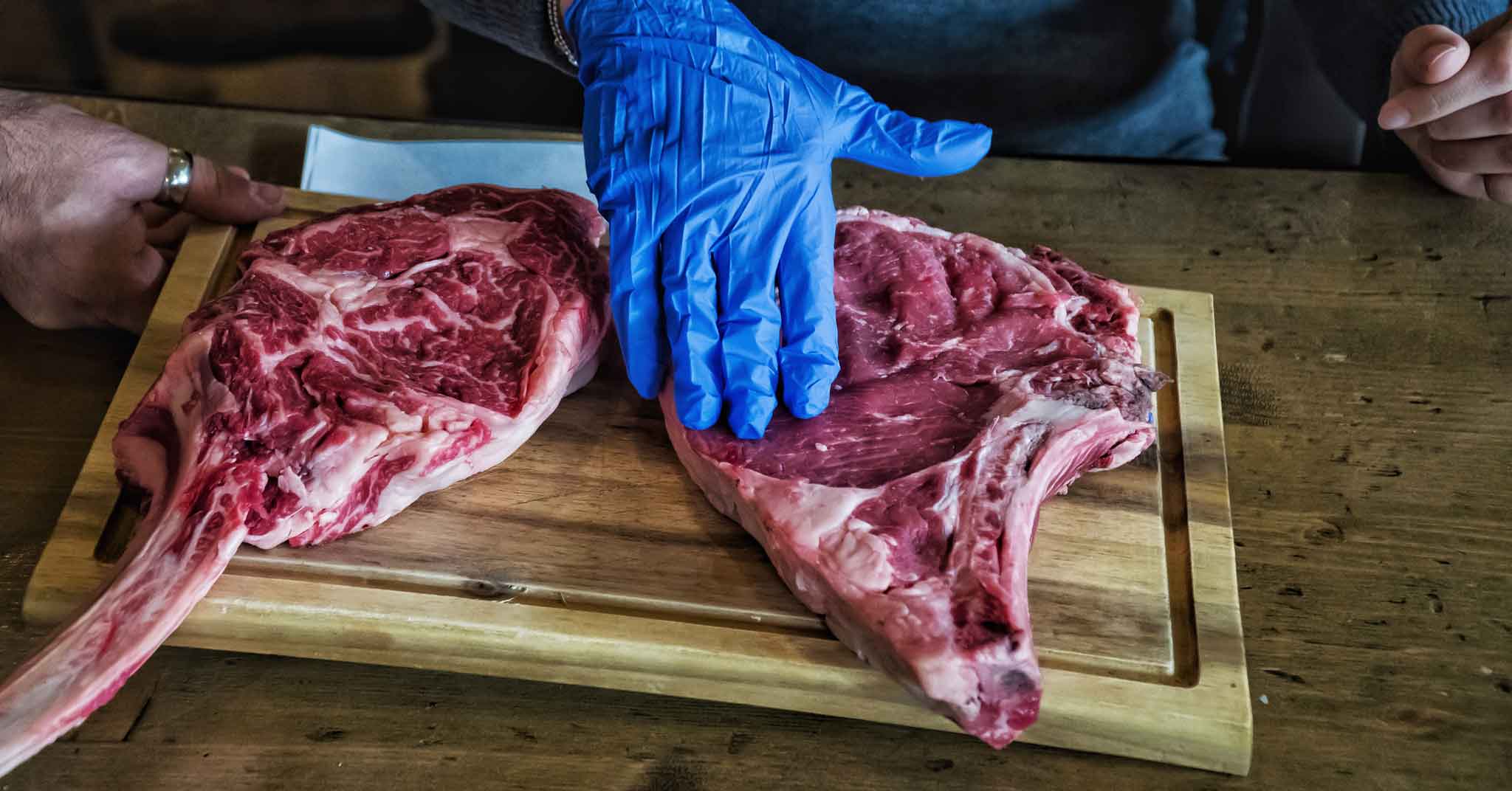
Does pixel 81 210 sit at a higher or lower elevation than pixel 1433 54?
lower

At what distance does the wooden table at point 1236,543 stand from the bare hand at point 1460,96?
9.3 inches

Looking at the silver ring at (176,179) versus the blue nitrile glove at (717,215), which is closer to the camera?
the blue nitrile glove at (717,215)

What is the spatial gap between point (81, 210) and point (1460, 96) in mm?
3664

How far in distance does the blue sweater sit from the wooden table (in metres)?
0.26

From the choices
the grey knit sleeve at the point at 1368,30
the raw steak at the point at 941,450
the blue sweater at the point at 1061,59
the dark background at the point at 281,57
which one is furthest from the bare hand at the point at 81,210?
the grey knit sleeve at the point at 1368,30

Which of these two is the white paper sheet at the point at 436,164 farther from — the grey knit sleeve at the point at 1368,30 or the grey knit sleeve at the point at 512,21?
the grey knit sleeve at the point at 1368,30

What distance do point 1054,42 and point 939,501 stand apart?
2.03 metres

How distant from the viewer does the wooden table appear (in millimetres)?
2178

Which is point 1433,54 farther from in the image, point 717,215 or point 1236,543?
point 717,215

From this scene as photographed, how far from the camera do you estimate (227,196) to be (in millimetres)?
2912

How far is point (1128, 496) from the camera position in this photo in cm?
250

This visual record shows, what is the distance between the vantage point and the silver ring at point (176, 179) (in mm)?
2840

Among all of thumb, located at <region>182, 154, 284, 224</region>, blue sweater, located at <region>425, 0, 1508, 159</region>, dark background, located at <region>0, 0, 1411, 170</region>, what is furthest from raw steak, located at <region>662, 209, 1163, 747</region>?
dark background, located at <region>0, 0, 1411, 170</region>

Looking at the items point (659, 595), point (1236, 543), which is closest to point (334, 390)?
point (659, 595)
